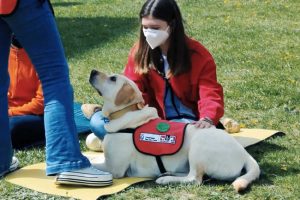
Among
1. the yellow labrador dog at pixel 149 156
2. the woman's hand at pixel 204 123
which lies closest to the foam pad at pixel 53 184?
the yellow labrador dog at pixel 149 156

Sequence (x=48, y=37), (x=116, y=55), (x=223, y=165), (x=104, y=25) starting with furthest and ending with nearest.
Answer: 1. (x=104, y=25)
2. (x=116, y=55)
3. (x=223, y=165)
4. (x=48, y=37)

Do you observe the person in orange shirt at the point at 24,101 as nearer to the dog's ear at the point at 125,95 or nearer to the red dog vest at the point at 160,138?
the dog's ear at the point at 125,95

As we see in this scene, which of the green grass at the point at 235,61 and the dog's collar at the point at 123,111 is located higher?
the dog's collar at the point at 123,111

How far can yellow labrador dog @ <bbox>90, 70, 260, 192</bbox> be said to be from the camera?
14.6ft

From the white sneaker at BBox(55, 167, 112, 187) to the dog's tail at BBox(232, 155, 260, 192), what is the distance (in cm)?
85

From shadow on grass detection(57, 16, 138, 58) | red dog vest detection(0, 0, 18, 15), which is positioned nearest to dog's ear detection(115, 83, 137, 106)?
red dog vest detection(0, 0, 18, 15)

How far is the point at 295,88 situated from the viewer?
7414 mm

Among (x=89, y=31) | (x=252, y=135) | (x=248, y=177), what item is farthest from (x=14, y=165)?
(x=89, y=31)

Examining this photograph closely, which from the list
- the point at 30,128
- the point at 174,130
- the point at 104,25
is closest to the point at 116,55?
the point at 104,25

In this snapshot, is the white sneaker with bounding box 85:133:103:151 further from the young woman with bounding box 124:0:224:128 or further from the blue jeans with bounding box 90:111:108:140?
the young woman with bounding box 124:0:224:128

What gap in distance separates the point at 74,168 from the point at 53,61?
69 centimetres

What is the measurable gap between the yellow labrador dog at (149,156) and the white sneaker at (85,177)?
9.0 inches

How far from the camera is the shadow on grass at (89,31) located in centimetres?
1043

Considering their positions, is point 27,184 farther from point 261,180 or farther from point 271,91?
point 271,91
